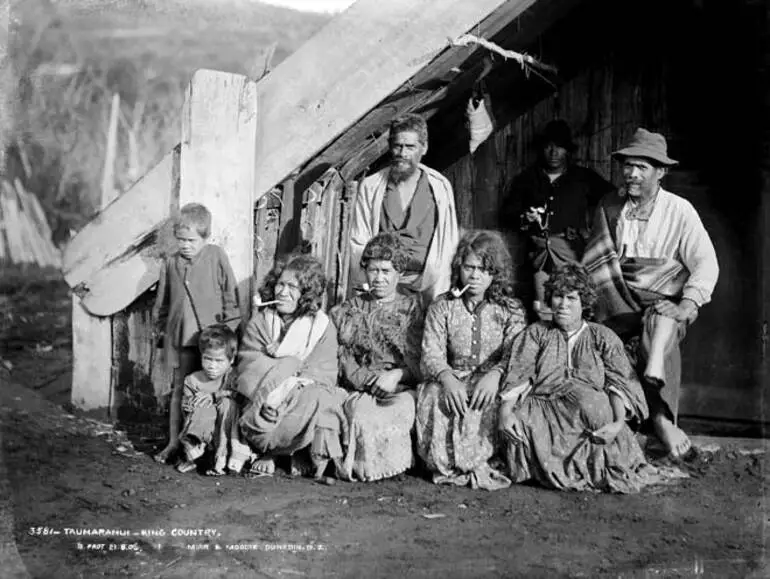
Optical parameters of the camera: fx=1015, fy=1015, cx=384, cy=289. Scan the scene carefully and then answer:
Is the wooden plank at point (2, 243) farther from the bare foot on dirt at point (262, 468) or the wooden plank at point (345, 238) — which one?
the bare foot on dirt at point (262, 468)

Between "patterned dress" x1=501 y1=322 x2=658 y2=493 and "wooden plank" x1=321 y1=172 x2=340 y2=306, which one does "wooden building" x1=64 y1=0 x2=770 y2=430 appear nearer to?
"wooden plank" x1=321 y1=172 x2=340 y2=306

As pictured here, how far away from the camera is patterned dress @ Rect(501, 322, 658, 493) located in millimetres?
5039

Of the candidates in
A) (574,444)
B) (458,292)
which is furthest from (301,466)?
(574,444)

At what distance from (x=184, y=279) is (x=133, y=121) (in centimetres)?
108

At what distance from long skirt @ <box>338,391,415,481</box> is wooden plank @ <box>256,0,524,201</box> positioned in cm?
144

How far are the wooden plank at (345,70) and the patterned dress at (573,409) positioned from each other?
157cm

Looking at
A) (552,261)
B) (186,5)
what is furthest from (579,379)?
(186,5)

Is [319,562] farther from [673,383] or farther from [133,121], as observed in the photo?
[133,121]

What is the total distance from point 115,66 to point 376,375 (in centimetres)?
225

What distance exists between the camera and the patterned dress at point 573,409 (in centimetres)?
504

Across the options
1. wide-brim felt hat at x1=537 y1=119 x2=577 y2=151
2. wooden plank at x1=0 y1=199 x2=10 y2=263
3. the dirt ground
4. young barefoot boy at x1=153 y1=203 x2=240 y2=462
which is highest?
wide-brim felt hat at x1=537 y1=119 x2=577 y2=151

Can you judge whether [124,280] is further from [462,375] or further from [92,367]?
[462,375]

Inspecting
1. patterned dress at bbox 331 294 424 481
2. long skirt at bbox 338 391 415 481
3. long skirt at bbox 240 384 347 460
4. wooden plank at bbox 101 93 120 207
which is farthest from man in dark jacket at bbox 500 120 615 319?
wooden plank at bbox 101 93 120 207

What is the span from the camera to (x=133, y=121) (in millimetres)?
5926
